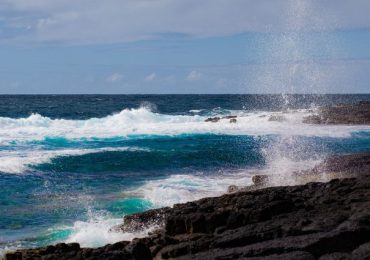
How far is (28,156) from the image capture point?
26500 mm

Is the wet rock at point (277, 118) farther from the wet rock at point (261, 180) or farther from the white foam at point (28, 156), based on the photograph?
the wet rock at point (261, 180)

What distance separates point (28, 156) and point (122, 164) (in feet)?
16.5

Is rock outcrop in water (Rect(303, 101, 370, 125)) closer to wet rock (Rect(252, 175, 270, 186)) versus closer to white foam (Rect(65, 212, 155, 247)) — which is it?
wet rock (Rect(252, 175, 270, 186))

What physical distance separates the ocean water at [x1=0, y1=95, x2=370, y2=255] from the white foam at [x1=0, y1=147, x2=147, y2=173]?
40 mm

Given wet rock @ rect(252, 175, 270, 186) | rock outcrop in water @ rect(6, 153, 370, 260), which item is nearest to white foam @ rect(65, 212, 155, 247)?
rock outcrop in water @ rect(6, 153, 370, 260)

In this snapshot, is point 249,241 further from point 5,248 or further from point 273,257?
point 5,248

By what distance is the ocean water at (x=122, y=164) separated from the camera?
14.1m

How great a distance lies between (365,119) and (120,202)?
30162 mm

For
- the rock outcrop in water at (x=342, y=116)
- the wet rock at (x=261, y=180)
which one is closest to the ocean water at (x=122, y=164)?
the wet rock at (x=261, y=180)

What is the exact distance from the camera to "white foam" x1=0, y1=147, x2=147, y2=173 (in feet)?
75.1

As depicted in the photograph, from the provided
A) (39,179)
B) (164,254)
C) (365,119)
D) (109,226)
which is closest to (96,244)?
(109,226)

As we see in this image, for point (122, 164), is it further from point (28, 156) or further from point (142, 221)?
point (142, 221)

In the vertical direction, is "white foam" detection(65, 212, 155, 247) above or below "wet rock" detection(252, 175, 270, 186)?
below

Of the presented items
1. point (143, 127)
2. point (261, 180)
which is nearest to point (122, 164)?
point (261, 180)
